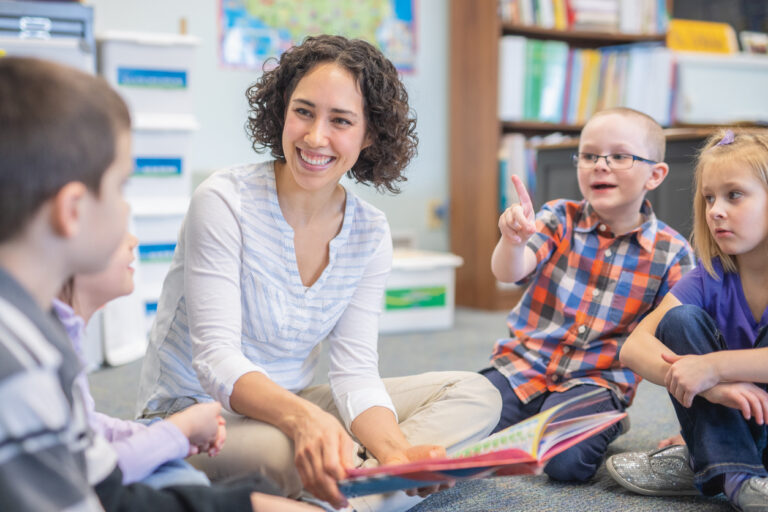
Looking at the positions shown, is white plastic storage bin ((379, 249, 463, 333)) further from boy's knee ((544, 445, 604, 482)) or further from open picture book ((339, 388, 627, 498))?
open picture book ((339, 388, 627, 498))

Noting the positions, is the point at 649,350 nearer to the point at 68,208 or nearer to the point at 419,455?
the point at 419,455

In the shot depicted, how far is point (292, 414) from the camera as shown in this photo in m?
0.91

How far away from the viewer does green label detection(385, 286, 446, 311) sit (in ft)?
8.52

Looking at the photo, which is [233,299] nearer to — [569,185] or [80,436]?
[80,436]

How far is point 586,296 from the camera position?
4.41 ft

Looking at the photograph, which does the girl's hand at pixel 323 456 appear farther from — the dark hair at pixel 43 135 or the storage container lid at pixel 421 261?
the storage container lid at pixel 421 261

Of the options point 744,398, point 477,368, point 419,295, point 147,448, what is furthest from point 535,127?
point 147,448

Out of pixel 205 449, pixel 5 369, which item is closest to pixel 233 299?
pixel 205 449

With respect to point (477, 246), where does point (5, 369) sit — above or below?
above

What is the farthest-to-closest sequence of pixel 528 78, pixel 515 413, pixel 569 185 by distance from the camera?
pixel 528 78 → pixel 569 185 → pixel 515 413

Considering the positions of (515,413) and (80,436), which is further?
(515,413)

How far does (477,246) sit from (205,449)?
88.5 inches

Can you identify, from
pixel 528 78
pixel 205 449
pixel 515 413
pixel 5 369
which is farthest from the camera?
pixel 528 78

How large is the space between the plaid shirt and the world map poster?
162 centimetres
